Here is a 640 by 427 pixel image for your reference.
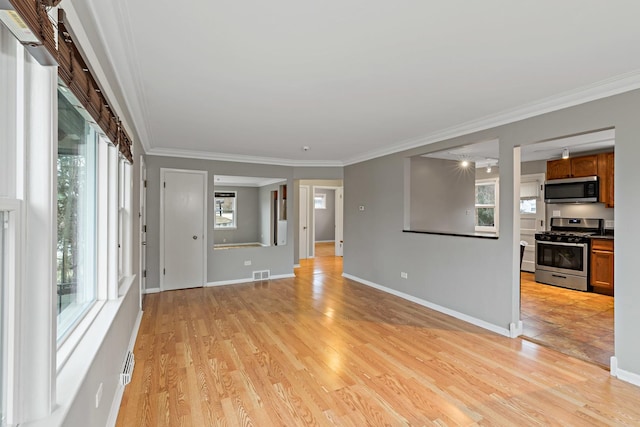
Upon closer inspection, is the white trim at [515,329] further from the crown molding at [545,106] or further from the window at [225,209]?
the window at [225,209]

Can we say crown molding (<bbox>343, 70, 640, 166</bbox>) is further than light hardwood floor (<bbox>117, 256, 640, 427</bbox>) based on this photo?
Yes

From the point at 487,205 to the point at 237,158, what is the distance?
18.5 feet

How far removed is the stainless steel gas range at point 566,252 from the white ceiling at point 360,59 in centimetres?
336

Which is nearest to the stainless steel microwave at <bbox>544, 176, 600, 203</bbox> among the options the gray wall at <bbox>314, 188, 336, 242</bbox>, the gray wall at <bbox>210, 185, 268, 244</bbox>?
the gray wall at <bbox>210, 185, 268, 244</bbox>

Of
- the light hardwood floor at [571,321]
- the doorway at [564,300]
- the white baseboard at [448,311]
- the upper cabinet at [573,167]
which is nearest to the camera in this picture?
the light hardwood floor at [571,321]

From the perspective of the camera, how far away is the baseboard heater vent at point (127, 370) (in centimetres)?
237

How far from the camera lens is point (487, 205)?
7.38 metres

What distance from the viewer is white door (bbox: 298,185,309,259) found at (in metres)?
8.48

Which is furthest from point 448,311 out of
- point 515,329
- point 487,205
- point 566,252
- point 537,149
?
point 487,205

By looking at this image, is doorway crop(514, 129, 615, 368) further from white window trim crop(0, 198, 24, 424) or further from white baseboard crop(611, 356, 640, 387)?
white window trim crop(0, 198, 24, 424)

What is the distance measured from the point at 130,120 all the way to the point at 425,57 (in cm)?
288

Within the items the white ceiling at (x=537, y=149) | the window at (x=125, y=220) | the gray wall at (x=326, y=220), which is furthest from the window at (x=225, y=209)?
the gray wall at (x=326, y=220)

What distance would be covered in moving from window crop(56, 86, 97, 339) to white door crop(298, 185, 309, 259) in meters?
6.34

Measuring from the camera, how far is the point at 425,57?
7.44 feet
